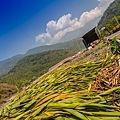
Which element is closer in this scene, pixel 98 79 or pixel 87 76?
pixel 98 79

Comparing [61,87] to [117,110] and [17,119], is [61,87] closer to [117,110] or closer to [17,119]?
[17,119]

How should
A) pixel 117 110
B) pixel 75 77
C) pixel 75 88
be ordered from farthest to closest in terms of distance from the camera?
pixel 75 77 < pixel 75 88 < pixel 117 110

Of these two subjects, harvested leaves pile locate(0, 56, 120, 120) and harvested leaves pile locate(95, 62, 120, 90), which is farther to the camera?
harvested leaves pile locate(95, 62, 120, 90)

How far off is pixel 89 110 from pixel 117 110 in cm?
25

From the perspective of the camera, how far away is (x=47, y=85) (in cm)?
344

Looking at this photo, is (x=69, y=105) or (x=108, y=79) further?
(x=108, y=79)

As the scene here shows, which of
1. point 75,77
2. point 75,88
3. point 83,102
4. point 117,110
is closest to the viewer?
point 117,110

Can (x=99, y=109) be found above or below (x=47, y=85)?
below

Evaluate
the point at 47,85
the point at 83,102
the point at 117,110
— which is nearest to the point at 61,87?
the point at 47,85

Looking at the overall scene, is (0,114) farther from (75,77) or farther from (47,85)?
(75,77)

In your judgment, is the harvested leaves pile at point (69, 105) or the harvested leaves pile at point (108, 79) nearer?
the harvested leaves pile at point (69, 105)

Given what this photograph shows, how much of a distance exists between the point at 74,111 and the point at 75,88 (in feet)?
2.39

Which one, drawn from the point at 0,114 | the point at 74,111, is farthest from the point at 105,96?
the point at 0,114

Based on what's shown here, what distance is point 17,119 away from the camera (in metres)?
2.57
